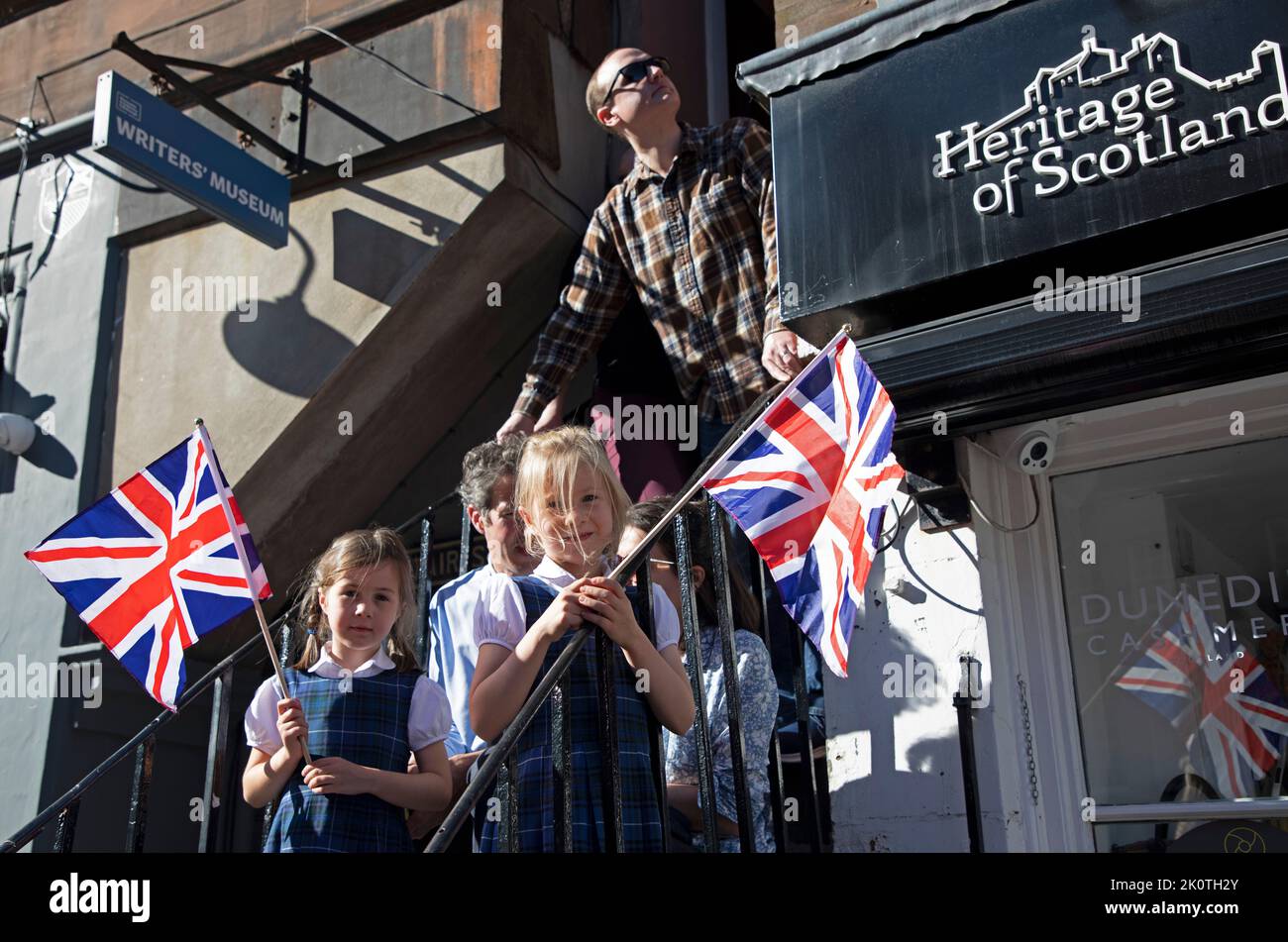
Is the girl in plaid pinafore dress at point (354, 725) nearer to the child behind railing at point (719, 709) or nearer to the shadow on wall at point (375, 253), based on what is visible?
the child behind railing at point (719, 709)

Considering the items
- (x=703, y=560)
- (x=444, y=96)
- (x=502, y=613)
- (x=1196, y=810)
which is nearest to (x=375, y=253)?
(x=444, y=96)

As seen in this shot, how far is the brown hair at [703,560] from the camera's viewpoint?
13.6 feet

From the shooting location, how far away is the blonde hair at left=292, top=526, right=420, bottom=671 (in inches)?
142

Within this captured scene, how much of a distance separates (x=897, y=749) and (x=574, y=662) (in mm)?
1424

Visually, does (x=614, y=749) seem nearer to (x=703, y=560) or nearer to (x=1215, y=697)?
(x=703, y=560)

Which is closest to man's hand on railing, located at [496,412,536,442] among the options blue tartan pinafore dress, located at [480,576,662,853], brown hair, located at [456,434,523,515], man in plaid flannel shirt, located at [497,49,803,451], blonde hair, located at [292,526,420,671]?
man in plaid flannel shirt, located at [497,49,803,451]

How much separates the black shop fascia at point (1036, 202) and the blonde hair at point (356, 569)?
1.73 m

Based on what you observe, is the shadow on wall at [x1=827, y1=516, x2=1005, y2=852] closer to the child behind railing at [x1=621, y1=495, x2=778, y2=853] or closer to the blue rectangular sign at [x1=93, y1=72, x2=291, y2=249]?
the child behind railing at [x1=621, y1=495, x2=778, y2=853]

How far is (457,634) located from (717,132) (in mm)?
2618

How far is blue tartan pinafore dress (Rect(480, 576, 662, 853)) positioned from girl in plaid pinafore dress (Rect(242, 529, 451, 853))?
0.27m

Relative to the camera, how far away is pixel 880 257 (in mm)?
4621

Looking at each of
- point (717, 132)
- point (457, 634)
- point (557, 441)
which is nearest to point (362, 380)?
point (717, 132)

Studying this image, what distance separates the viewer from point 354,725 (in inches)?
137

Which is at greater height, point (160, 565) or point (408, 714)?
point (160, 565)
